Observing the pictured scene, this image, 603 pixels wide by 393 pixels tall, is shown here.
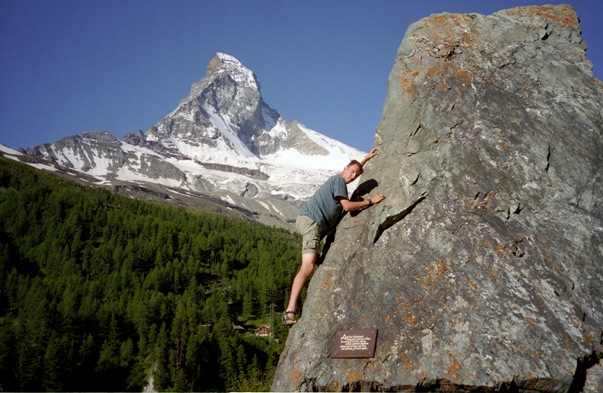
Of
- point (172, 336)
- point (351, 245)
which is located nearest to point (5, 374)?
point (172, 336)

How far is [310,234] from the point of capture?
12172mm

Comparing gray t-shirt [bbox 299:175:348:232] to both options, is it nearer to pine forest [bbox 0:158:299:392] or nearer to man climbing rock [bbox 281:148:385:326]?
man climbing rock [bbox 281:148:385:326]

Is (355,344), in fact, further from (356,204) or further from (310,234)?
(356,204)

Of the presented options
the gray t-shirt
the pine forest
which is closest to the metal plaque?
the gray t-shirt

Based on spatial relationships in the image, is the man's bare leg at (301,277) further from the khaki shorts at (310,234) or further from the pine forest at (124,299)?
the pine forest at (124,299)

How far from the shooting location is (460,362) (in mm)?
8602

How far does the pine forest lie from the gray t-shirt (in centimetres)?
5760

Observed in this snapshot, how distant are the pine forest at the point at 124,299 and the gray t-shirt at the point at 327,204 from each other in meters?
57.6

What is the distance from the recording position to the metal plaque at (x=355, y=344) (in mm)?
9422

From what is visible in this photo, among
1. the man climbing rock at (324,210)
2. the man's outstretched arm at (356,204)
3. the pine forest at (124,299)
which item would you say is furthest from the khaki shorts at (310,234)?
the pine forest at (124,299)

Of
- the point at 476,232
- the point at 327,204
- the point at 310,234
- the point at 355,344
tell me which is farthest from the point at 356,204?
the point at 355,344

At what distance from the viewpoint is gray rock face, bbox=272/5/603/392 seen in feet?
28.6

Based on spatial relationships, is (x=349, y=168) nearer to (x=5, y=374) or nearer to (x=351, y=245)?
(x=351, y=245)

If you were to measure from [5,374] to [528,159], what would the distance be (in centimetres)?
10989
